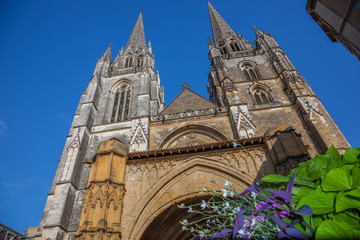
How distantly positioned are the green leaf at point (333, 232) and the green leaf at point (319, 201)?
0.15m

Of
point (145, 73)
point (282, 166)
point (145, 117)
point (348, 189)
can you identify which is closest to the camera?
point (348, 189)

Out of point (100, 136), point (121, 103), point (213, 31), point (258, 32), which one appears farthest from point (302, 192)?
point (213, 31)

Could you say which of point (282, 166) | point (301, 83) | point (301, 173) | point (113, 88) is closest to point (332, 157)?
→ point (301, 173)

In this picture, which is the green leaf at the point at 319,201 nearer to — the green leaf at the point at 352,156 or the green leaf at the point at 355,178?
the green leaf at the point at 355,178

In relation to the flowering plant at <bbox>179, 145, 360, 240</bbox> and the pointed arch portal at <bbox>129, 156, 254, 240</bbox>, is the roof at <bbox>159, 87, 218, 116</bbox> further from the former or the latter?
the flowering plant at <bbox>179, 145, 360, 240</bbox>

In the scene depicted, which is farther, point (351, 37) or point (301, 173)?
point (351, 37)

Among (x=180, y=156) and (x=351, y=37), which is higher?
(x=351, y=37)

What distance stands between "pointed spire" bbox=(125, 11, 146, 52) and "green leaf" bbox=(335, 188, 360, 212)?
99.3 feet

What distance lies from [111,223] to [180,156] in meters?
2.02

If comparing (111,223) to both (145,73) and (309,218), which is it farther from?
(145,73)

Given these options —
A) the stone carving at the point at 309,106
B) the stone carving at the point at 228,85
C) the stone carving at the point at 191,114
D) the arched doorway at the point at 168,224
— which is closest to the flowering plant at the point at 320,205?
the arched doorway at the point at 168,224

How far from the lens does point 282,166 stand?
4.09 m

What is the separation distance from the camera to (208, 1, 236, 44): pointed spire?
2833 cm

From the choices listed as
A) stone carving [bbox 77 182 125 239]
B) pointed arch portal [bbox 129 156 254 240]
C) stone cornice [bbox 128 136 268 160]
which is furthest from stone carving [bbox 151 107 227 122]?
stone carving [bbox 77 182 125 239]
